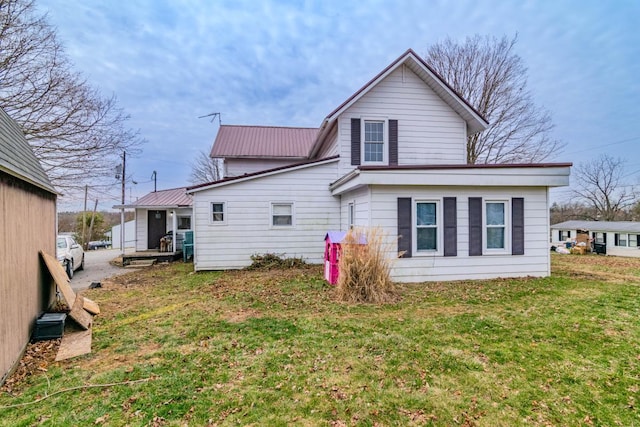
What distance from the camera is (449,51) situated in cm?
1830

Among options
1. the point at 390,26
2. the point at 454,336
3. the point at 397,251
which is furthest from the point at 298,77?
the point at 454,336

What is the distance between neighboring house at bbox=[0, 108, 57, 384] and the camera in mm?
3535

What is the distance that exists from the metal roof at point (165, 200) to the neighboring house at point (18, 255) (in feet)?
31.2

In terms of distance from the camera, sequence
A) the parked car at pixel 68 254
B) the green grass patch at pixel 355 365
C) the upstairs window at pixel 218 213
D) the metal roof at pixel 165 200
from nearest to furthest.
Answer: the green grass patch at pixel 355 365 → the parked car at pixel 68 254 → the upstairs window at pixel 218 213 → the metal roof at pixel 165 200

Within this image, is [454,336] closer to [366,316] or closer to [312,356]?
[366,316]

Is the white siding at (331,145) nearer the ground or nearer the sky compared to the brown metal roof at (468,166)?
nearer the sky

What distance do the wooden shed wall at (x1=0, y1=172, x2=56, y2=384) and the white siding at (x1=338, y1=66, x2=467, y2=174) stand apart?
26.6 feet

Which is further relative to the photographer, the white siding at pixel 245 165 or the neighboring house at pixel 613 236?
the neighboring house at pixel 613 236

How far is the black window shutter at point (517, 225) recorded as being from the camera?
823 centimetres

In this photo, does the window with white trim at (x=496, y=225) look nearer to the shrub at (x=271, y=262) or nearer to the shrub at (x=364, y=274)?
the shrub at (x=364, y=274)

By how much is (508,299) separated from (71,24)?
15.6 m

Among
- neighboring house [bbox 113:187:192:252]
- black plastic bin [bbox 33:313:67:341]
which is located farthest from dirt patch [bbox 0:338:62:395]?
neighboring house [bbox 113:187:192:252]

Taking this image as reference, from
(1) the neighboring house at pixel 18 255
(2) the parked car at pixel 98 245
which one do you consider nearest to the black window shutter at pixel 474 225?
(1) the neighboring house at pixel 18 255

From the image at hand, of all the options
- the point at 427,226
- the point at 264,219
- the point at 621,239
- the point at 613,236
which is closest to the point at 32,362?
the point at 264,219
